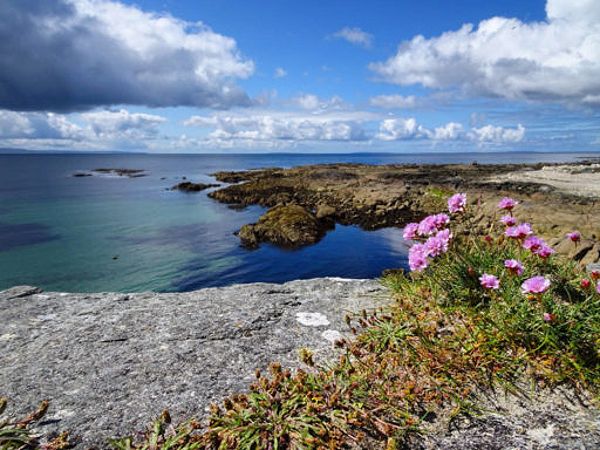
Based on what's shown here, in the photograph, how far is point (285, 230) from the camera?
24031 millimetres

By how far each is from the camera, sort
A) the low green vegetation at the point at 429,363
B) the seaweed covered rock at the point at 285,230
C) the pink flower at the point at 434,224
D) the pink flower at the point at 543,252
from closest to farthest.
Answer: the low green vegetation at the point at 429,363 → the pink flower at the point at 543,252 → the pink flower at the point at 434,224 → the seaweed covered rock at the point at 285,230

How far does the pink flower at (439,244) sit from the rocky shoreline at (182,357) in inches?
51.5

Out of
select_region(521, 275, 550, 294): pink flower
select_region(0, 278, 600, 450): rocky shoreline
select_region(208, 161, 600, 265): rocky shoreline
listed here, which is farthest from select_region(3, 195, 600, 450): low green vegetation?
select_region(208, 161, 600, 265): rocky shoreline

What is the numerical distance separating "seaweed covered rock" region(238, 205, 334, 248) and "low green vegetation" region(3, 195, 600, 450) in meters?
18.6

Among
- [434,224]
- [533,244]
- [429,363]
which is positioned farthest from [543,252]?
[429,363]

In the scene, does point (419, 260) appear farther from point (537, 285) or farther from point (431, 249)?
point (537, 285)

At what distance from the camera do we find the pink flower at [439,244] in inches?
159

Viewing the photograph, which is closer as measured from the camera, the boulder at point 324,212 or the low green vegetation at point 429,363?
the low green vegetation at point 429,363

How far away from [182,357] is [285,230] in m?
20.2

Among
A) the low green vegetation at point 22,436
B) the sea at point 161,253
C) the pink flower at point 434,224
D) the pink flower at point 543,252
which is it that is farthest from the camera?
the sea at point 161,253

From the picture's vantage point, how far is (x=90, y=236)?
26.5 meters

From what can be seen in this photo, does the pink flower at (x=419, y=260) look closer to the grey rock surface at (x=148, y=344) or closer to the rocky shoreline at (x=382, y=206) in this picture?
the grey rock surface at (x=148, y=344)

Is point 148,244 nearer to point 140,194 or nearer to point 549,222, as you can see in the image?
point 549,222

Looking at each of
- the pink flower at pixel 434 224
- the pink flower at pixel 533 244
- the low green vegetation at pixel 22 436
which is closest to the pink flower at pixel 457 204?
the pink flower at pixel 434 224
